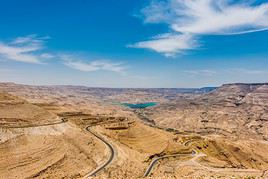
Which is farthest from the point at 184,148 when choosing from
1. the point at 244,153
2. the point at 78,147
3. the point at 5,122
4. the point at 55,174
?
the point at 5,122

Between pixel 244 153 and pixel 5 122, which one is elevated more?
pixel 5 122

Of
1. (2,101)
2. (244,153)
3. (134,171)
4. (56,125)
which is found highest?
(2,101)

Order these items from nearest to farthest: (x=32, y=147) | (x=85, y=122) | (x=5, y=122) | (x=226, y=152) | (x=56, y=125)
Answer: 1. (x=32, y=147)
2. (x=5, y=122)
3. (x=56, y=125)
4. (x=226, y=152)
5. (x=85, y=122)

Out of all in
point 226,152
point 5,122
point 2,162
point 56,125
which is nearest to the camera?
point 2,162

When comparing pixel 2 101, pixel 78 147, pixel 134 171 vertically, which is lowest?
pixel 134 171

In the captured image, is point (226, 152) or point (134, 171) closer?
point (134, 171)

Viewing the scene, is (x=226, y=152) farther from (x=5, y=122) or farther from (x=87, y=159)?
(x=5, y=122)

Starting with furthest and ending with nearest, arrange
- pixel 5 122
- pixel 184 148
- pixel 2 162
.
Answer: pixel 184 148 < pixel 5 122 < pixel 2 162

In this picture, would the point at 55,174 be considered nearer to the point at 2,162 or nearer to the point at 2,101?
the point at 2,162

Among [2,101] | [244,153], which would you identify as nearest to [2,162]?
[2,101]
